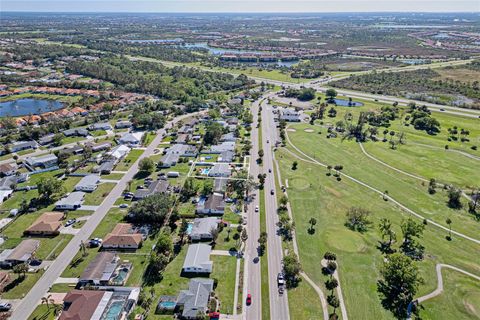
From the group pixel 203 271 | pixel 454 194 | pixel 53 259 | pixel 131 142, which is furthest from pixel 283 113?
pixel 53 259

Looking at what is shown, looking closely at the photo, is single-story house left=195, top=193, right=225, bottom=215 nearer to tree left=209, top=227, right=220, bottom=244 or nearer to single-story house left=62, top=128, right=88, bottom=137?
tree left=209, top=227, right=220, bottom=244

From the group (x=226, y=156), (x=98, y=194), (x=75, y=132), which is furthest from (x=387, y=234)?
(x=75, y=132)

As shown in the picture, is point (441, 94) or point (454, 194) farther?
point (441, 94)

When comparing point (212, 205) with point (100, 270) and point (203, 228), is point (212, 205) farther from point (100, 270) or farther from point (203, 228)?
point (100, 270)

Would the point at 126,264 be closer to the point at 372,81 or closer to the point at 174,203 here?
the point at 174,203

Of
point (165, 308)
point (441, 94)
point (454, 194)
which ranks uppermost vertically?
point (441, 94)

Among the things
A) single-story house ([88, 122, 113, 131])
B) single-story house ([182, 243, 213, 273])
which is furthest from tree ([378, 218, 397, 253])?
single-story house ([88, 122, 113, 131])
